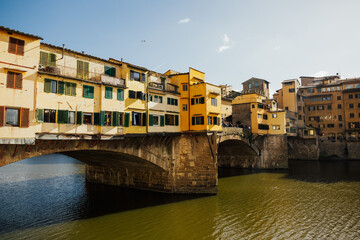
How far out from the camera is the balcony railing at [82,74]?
21.3 metres

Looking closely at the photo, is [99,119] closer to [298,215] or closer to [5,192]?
[5,192]

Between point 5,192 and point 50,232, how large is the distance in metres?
18.9

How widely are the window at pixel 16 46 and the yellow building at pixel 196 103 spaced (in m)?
20.3

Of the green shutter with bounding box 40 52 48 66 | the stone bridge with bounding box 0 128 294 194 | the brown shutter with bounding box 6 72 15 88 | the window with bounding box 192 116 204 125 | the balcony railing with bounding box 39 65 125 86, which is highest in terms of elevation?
the green shutter with bounding box 40 52 48 66

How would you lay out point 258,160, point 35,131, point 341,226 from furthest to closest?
point 258,160
point 341,226
point 35,131

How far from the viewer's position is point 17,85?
1867 centimetres

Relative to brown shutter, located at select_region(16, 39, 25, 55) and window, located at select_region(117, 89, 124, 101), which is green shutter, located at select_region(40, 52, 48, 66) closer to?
brown shutter, located at select_region(16, 39, 25, 55)

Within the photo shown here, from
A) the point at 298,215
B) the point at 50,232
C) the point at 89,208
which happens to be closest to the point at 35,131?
the point at 50,232

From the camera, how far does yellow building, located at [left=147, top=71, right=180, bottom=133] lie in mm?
30625

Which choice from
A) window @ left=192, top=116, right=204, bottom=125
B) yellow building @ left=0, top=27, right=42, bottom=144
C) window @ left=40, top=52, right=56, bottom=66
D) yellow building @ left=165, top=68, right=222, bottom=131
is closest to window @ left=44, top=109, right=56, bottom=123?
yellow building @ left=0, top=27, right=42, bottom=144

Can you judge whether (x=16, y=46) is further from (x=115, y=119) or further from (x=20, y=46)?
(x=115, y=119)

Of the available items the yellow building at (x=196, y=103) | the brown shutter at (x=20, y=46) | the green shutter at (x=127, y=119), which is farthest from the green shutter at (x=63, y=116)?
the yellow building at (x=196, y=103)

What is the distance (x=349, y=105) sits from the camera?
2945 inches

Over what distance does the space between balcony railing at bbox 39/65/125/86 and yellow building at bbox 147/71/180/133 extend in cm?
533
